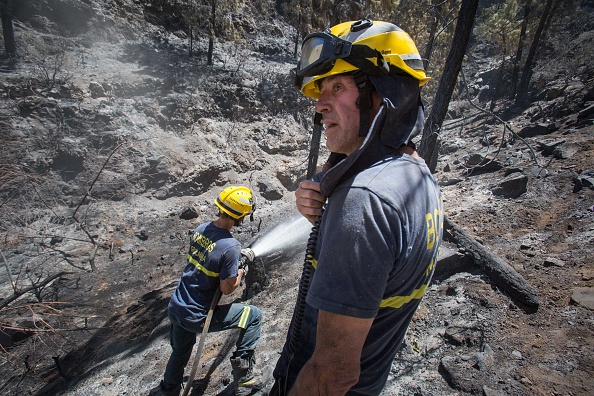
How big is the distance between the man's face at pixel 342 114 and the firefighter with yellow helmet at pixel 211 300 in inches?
91.4

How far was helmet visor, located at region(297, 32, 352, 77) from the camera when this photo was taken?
1340mm

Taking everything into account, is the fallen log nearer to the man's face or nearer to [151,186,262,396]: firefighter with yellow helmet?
[151,186,262,396]: firefighter with yellow helmet

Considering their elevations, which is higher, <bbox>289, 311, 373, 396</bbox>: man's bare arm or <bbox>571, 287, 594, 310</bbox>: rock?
<bbox>289, 311, 373, 396</bbox>: man's bare arm

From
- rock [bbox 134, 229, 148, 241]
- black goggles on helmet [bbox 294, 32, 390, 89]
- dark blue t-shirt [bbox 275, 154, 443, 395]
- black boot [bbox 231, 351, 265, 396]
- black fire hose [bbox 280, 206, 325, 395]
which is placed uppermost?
black goggles on helmet [bbox 294, 32, 390, 89]

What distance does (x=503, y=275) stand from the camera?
4410 millimetres

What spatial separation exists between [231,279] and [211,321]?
0.60 meters

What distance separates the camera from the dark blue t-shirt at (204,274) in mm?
3295

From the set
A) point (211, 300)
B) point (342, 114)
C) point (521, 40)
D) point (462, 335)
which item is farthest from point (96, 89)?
point (521, 40)

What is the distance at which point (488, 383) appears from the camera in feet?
10.1

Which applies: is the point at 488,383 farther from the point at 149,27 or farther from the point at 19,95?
the point at 149,27

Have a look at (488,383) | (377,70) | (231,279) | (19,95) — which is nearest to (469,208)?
(488,383)

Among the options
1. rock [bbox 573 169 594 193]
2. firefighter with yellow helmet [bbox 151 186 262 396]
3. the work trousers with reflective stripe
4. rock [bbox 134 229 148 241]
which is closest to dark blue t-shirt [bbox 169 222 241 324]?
firefighter with yellow helmet [bbox 151 186 262 396]

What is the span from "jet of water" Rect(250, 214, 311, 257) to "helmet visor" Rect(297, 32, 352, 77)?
5243 millimetres

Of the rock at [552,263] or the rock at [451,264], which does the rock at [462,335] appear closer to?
the rock at [451,264]
